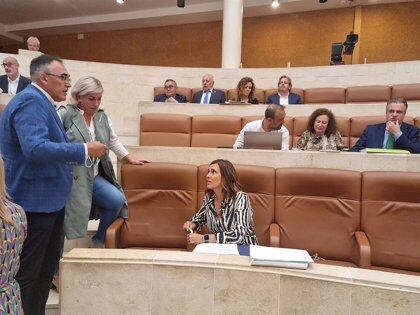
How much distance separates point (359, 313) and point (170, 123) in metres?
1.53

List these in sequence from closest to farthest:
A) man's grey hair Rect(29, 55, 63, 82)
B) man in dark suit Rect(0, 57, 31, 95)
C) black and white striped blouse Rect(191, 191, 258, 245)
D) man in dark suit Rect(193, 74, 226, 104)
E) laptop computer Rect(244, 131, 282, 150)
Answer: man's grey hair Rect(29, 55, 63, 82) < black and white striped blouse Rect(191, 191, 258, 245) < laptop computer Rect(244, 131, 282, 150) < man in dark suit Rect(0, 57, 31, 95) < man in dark suit Rect(193, 74, 226, 104)

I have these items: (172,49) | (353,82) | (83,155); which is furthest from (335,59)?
(83,155)

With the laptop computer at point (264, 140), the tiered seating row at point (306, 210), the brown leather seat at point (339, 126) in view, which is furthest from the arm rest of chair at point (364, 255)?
the brown leather seat at point (339, 126)

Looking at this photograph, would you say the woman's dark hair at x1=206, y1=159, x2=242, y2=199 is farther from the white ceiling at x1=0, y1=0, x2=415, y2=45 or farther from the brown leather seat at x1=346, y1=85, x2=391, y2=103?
the white ceiling at x1=0, y1=0, x2=415, y2=45

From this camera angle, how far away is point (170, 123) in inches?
76.4

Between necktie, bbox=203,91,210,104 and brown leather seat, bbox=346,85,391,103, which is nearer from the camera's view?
brown leather seat, bbox=346,85,391,103

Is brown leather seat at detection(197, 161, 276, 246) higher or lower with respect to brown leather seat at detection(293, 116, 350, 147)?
lower

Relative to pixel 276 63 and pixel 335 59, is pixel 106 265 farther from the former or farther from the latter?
pixel 276 63

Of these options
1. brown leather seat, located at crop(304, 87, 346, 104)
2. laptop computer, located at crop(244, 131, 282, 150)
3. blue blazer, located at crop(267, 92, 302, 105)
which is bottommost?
laptop computer, located at crop(244, 131, 282, 150)

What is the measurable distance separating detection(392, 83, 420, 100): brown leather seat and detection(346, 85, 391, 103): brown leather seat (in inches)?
1.7

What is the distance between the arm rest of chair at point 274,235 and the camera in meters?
0.95

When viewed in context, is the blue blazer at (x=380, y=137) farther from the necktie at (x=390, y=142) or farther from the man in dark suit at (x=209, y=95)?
the man in dark suit at (x=209, y=95)

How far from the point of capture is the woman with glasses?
86 centimetres

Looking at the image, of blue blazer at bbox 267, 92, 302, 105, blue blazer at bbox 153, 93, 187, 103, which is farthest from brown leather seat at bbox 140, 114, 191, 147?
blue blazer at bbox 267, 92, 302, 105
